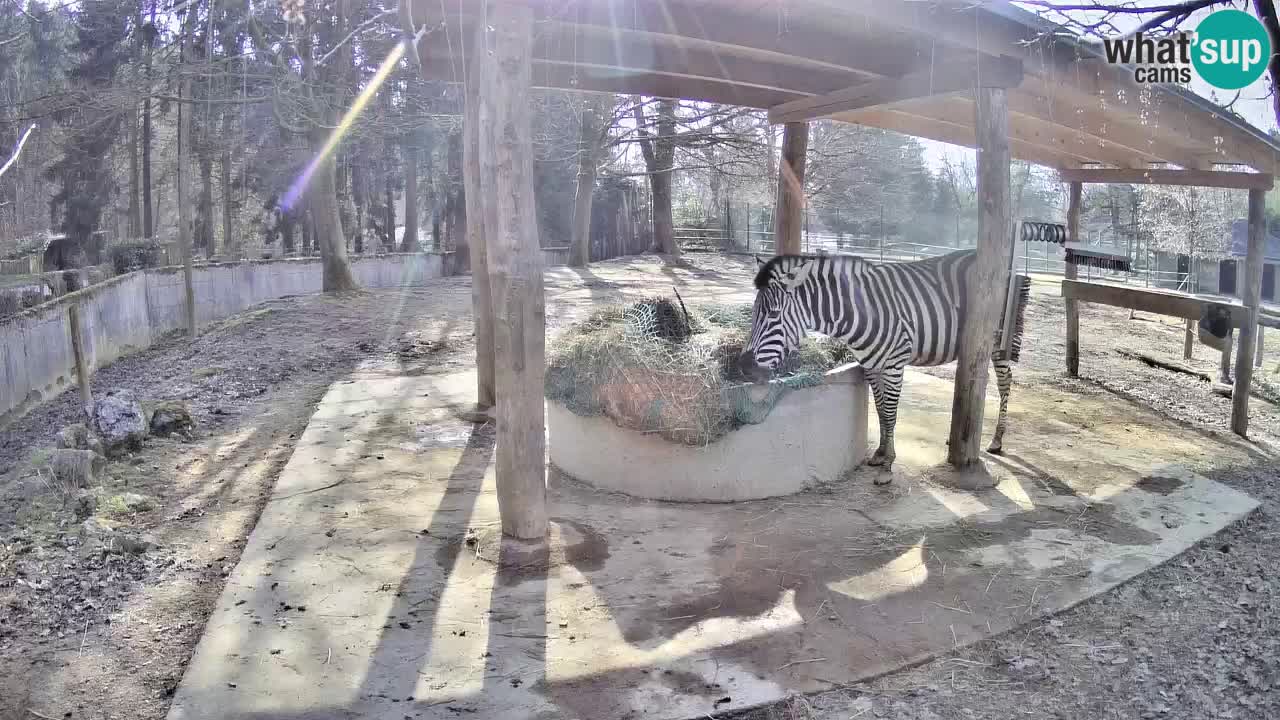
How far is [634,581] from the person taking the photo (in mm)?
4500

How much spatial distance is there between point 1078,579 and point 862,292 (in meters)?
2.57

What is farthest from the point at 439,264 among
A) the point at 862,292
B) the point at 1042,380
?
the point at 862,292

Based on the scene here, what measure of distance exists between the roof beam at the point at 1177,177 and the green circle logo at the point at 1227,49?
9.93ft

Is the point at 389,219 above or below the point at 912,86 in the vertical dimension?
above

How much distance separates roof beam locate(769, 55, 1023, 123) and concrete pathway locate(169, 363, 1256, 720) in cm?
279

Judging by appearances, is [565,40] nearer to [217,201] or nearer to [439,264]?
[439,264]

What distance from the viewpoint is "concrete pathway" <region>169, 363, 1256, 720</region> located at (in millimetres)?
3459

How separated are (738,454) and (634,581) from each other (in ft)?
4.79

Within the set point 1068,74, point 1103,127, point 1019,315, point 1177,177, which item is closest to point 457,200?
point 1177,177

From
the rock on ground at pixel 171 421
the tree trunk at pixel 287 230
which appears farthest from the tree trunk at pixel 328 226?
the rock on ground at pixel 171 421

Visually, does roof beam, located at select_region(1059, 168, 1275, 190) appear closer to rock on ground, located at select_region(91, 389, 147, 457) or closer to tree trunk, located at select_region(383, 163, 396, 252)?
rock on ground, located at select_region(91, 389, 147, 457)

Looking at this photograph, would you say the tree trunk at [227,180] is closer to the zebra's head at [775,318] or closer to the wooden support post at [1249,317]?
the zebra's head at [775,318]

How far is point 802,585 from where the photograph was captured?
4.47 meters

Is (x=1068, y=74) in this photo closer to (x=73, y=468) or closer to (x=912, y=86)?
(x=912, y=86)
